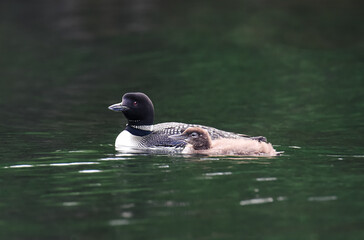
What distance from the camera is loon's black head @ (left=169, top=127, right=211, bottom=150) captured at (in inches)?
436

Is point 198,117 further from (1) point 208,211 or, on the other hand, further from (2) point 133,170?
(1) point 208,211

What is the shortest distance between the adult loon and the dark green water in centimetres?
48

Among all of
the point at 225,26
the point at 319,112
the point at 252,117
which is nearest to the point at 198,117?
the point at 252,117

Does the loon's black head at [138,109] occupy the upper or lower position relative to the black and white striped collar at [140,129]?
upper

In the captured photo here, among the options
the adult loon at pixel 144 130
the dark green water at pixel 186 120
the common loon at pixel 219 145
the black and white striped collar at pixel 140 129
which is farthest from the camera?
the black and white striped collar at pixel 140 129

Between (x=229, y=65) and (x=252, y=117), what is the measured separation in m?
7.79

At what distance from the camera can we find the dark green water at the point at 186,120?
7.76 meters

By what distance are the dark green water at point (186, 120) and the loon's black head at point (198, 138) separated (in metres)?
0.40

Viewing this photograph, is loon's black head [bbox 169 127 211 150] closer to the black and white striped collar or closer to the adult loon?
the adult loon

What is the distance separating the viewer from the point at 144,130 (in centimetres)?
1215

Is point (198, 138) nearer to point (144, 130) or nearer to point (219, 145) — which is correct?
point (219, 145)

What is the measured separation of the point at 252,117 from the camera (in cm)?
1561

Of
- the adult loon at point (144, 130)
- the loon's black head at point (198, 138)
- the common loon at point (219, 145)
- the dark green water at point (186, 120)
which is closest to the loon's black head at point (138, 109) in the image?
the adult loon at point (144, 130)

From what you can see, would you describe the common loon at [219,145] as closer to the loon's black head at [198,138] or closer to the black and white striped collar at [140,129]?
the loon's black head at [198,138]
